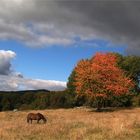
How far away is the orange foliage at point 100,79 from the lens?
226ft

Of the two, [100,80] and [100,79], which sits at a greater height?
[100,79]

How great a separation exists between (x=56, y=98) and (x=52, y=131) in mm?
109573

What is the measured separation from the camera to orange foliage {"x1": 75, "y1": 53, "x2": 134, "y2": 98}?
2717 inches

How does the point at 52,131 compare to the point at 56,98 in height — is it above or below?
below

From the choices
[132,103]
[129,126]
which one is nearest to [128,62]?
[132,103]

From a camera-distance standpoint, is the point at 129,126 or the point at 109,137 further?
the point at 129,126

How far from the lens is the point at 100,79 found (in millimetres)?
69000

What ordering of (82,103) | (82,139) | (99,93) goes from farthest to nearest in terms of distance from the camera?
(82,103) → (99,93) → (82,139)

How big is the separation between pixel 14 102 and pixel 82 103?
3048 inches

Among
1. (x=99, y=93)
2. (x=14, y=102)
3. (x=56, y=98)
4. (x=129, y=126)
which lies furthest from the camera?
(x=14, y=102)

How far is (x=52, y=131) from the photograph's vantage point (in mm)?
26891

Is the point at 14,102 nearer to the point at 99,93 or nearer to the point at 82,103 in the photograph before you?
the point at 82,103

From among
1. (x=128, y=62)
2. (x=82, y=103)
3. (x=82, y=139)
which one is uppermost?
(x=128, y=62)

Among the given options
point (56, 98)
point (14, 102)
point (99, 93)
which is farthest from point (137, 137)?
point (14, 102)
